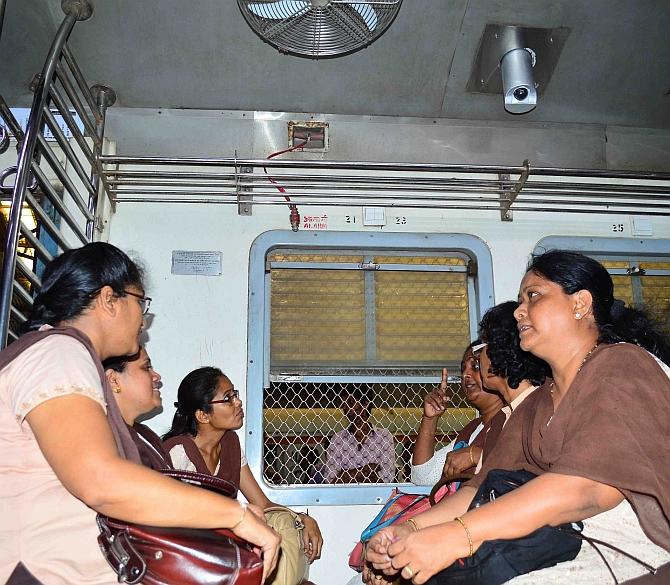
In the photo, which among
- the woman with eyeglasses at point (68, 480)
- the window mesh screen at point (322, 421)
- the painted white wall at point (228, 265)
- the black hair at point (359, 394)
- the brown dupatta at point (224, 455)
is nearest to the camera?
the woman with eyeglasses at point (68, 480)

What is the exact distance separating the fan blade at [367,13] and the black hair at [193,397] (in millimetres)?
1801


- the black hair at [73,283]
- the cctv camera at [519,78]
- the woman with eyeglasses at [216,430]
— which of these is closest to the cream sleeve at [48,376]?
the black hair at [73,283]

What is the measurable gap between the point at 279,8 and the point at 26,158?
1.30m

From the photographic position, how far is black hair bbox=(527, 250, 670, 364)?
2281mm

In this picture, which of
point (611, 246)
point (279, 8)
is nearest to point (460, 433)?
point (611, 246)

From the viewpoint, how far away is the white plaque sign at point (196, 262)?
3729 mm

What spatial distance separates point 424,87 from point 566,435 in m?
2.36

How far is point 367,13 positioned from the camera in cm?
318

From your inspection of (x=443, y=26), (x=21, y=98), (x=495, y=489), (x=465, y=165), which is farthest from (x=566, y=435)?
(x=21, y=98)

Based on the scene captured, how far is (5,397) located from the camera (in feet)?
5.34

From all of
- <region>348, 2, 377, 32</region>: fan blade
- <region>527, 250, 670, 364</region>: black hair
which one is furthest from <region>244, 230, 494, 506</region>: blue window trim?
<region>527, 250, 670, 364</region>: black hair

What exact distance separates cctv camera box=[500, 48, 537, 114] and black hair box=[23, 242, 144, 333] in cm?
238

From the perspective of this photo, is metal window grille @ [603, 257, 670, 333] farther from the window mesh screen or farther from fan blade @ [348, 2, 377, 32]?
fan blade @ [348, 2, 377, 32]

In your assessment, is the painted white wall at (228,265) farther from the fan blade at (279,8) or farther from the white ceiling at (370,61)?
the fan blade at (279,8)
